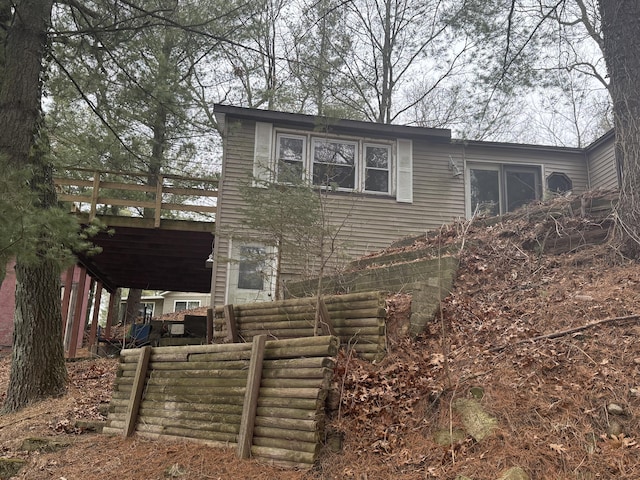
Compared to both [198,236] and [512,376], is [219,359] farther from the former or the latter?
[198,236]

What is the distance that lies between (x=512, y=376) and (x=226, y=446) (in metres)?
2.70

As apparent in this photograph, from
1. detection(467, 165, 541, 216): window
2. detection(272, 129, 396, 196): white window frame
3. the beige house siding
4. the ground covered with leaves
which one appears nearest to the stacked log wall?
the ground covered with leaves

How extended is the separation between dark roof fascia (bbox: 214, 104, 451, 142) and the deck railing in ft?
6.14

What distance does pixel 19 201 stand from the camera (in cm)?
556

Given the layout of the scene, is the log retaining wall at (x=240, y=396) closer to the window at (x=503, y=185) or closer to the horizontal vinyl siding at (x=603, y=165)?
the window at (x=503, y=185)

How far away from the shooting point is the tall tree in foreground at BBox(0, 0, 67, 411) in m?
7.35

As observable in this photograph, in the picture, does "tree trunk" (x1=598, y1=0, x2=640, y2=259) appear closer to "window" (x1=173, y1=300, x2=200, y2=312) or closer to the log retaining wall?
the log retaining wall

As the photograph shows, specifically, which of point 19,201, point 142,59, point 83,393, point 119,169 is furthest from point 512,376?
point 119,169

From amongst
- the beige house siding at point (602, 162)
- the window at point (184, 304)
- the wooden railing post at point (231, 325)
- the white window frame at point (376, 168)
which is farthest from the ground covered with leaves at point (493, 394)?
the window at point (184, 304)

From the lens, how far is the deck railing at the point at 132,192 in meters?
12.4

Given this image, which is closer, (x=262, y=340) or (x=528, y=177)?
(x=262, y=340)

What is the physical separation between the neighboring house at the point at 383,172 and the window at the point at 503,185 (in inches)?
1.1

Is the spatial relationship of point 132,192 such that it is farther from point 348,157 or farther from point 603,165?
point 603,165

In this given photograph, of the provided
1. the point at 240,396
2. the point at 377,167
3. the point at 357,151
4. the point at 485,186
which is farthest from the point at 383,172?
the point at 240,396
